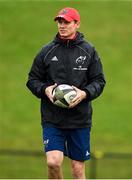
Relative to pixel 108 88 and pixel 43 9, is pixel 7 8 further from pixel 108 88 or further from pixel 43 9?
pixel 108 88

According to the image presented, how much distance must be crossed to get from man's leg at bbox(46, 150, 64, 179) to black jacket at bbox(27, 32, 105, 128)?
1.21ft

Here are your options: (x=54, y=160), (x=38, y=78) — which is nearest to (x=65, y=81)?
(x=38, y=78)

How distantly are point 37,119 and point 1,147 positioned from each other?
5.07 ft

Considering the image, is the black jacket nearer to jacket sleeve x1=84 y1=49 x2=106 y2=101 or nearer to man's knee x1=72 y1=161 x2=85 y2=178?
jacket sleeve x1=84 y1=49 x2=106 y2=101

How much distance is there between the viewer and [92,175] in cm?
1891

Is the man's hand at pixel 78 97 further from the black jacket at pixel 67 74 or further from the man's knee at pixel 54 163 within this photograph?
the man's knee at pixel 54 163

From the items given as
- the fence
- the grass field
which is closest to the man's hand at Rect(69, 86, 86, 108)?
the fence

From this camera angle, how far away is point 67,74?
11086 mm

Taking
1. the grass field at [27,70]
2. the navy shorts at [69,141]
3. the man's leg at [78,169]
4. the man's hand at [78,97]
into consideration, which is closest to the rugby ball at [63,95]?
the man's hand at [78,97]

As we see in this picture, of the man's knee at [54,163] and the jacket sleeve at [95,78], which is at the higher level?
the jacket sleeve at [95,78]

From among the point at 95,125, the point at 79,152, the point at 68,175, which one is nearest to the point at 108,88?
the point at 95,125

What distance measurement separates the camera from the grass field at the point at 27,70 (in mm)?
21641

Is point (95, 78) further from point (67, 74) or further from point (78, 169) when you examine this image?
point (78, 169)

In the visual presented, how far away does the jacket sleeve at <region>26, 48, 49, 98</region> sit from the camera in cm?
1118
